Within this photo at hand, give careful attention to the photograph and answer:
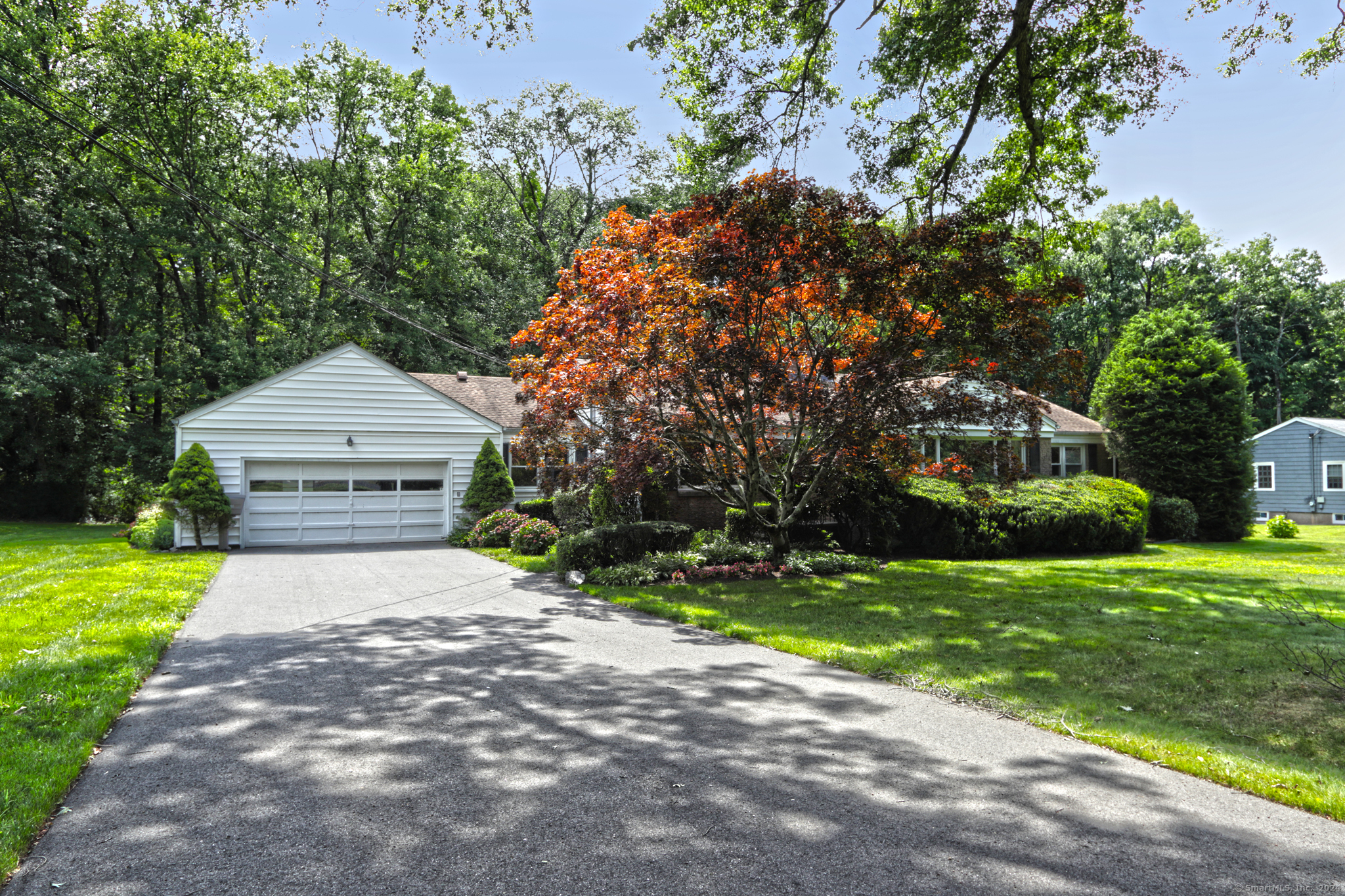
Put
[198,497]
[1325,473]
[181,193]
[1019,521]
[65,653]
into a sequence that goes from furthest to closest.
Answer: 1. [1325,473]
2. [198,497]
3. [1019,521]
4. [181,193]
5. [65,653]

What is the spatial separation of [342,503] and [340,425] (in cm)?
187

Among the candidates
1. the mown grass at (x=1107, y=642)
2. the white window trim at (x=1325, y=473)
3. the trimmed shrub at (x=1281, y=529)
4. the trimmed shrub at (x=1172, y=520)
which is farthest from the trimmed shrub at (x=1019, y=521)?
the white window trim at (x=1325, y=473)

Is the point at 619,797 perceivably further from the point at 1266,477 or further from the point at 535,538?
the point at 1266,477

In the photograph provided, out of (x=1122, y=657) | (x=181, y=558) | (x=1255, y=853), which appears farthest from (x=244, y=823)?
(x=181, y=558)

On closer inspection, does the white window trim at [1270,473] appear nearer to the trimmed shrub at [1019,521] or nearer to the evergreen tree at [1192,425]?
the evergreen tree at [1192,425]

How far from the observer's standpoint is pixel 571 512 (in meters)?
15.4

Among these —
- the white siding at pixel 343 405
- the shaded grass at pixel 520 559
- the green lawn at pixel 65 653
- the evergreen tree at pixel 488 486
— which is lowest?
the shaded grass at pixel 520 559

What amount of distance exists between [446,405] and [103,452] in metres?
13.7

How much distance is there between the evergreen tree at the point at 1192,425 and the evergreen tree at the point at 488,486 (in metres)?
15.6

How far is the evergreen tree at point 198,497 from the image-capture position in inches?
599

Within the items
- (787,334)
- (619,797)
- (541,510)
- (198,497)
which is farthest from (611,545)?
(198,497)

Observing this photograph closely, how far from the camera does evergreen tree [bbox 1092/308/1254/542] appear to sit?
17.4 meters

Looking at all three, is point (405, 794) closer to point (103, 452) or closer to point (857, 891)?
point (857, 891)

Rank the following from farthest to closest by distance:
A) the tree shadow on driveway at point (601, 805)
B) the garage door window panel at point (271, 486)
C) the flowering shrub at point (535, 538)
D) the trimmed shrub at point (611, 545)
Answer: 1. the garage door window panel at point (271, 486)
2. the flowering shrub at point (535, 538)
3. the trimmed shrub at point (611, 545)
4. the tree shadow on driveway at point (601, 805)
